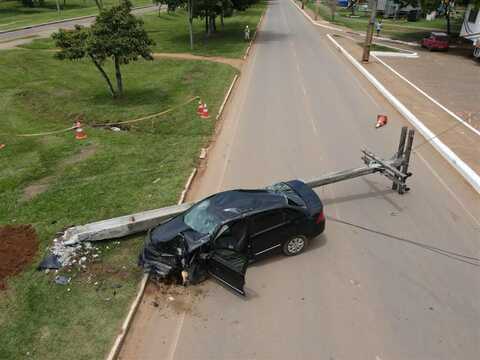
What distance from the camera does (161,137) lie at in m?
15.8

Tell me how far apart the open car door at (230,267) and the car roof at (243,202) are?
0.78m

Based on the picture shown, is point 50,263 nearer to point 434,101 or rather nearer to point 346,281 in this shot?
point 346,281

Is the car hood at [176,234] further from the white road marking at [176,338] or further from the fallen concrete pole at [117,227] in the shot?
the white road marking at [176,338]

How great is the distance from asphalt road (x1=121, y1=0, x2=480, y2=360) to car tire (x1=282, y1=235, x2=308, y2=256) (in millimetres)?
219

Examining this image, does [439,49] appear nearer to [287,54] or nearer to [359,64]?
[359,64]

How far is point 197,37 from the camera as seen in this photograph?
39969 millimetres

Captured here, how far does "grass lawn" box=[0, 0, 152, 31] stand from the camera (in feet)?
156

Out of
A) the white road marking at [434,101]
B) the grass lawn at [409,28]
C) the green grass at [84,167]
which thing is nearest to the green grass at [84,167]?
the green grass at [84,167]

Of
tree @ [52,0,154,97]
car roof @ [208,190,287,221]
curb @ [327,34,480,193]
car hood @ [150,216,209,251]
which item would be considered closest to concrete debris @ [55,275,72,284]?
car hood @ [150,216,209,251]

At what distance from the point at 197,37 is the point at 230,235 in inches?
1429

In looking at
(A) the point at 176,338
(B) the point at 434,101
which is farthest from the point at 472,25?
(A) the point at 176,338

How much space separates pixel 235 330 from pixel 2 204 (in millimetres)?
8268

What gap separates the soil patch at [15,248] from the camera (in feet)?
27.7

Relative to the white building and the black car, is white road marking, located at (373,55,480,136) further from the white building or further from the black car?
the white building
